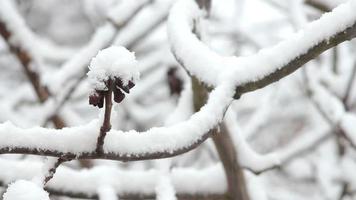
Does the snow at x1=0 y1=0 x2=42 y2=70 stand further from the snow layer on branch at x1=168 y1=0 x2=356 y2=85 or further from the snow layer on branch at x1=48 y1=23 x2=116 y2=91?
the snow layer on branch at x1=168 y1=0 x2=356 y2=85

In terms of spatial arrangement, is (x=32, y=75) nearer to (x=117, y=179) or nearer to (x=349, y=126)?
(x=117, y=179)

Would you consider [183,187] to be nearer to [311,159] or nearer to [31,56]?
[31,56]

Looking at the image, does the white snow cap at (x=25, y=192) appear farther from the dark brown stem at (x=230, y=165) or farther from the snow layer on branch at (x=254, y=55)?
the dark brown stem at (x=230, y=165)

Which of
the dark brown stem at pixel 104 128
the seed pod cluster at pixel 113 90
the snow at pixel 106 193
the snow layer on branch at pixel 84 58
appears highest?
the snow layer on branch at pixel 84 58

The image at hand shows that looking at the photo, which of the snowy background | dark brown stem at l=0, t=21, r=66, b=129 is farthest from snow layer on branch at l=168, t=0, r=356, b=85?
dark brown stem at l=0, t=21, r=66, b=129

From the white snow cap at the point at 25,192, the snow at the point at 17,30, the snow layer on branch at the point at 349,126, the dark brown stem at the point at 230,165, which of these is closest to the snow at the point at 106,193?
the dark brown stem at the point at 230,165

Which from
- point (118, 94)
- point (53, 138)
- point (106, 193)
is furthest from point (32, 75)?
point (118, 94)
